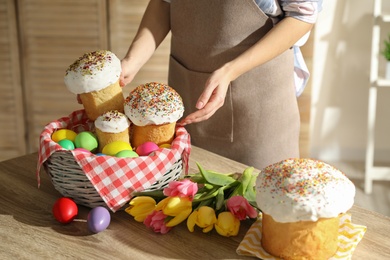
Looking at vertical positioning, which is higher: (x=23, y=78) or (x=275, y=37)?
(x=275, y=37)

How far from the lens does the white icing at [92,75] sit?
1341 millimetres

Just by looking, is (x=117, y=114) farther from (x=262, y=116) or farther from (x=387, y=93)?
(x=387, y=93)

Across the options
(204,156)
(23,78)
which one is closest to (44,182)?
(204,156)

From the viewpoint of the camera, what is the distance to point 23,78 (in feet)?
10.7

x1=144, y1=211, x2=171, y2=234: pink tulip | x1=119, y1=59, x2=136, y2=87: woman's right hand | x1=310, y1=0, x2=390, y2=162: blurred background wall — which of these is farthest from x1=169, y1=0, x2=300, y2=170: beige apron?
x1=310, y1=0, x2=390, y2=162: blurred background wall

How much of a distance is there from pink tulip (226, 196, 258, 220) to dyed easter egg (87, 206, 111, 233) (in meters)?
0.26

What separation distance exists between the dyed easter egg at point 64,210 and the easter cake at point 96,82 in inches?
9.6

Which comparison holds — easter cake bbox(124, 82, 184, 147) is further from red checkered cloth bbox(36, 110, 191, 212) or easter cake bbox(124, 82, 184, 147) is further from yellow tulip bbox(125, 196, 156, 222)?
yellow tulip bbox(125, 196, 156, 222)

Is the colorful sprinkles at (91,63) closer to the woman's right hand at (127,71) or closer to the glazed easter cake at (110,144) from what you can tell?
the glazed easter cake at (110,144)

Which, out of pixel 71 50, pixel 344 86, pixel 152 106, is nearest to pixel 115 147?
pixel 152 106

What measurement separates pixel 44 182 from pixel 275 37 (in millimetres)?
764

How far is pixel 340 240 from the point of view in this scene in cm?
118

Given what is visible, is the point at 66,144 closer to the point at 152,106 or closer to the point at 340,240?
the point at 152,106

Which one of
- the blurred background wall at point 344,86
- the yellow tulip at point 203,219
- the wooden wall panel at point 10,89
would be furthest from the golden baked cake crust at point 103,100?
the blurred background wall at point 344,86
